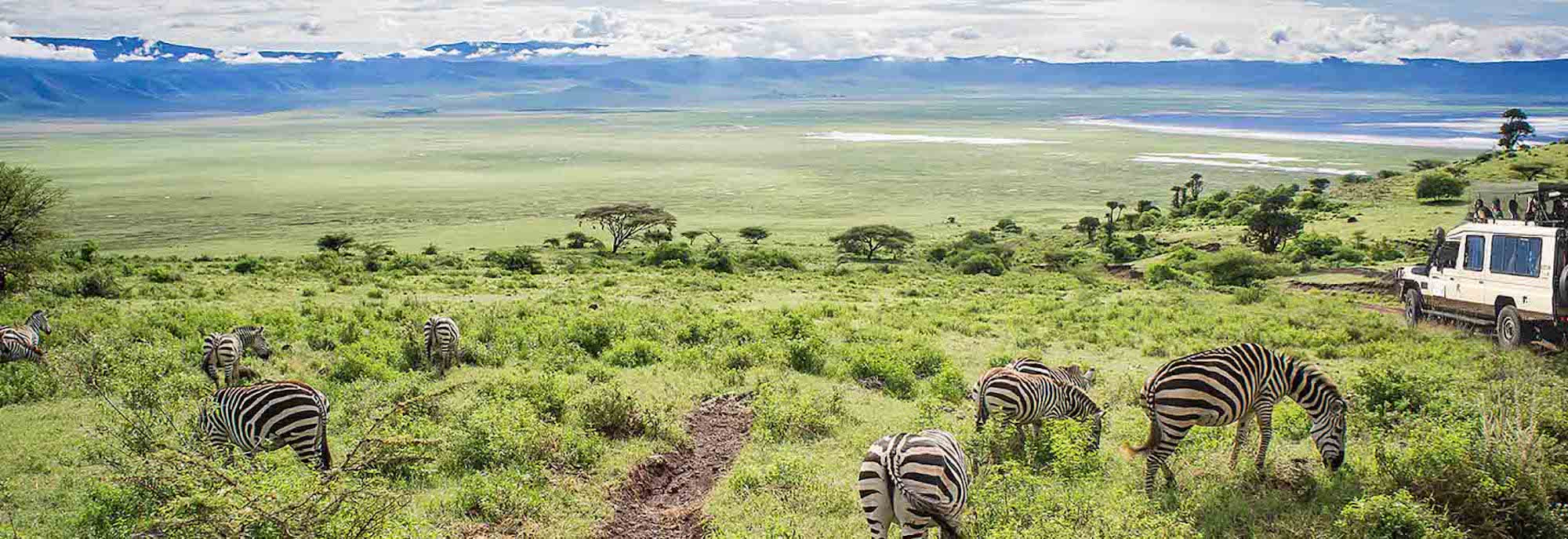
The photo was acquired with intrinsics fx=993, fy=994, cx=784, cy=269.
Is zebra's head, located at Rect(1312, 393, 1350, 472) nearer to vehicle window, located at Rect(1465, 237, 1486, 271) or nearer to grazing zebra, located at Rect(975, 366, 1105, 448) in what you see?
grazing zebra, located at Rect(975, 366, 1105, 448)

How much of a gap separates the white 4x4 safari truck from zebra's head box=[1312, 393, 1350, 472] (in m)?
8.42

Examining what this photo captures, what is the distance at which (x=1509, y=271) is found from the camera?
15578mm

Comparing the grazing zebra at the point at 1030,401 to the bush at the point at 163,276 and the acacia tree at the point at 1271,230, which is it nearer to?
the bush at the point at 163,276

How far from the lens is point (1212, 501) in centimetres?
842

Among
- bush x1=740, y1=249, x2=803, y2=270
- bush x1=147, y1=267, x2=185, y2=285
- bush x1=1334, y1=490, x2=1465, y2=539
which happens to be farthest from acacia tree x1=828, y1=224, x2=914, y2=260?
bush x1=1334, y1=490, x2=1465, y2=539

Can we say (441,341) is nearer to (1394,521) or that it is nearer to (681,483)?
(681,483)

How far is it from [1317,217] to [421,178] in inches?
4019

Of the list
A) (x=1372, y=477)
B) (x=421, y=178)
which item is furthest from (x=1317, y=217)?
(x=421, y=178)

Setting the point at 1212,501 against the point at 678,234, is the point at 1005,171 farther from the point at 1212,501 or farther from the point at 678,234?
the point at 1212,501

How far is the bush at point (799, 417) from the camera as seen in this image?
1138 cm

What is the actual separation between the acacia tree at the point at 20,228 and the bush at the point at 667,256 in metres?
21.7

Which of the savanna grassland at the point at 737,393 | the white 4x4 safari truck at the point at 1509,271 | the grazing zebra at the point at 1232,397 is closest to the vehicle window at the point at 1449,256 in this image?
the white 4x4 safari truck at the point at 1509,271

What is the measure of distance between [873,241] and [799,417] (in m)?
43.3

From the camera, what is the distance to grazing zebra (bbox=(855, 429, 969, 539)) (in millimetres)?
6766
